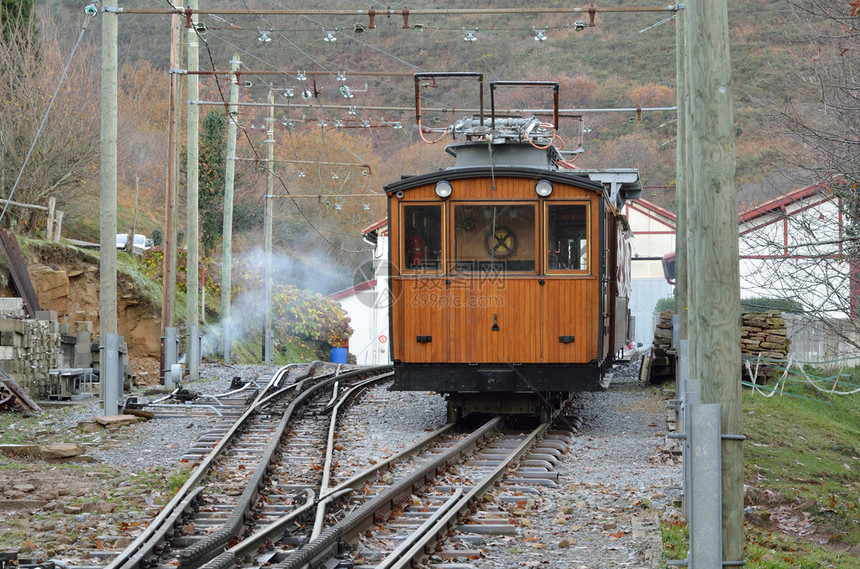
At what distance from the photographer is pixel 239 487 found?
8.69m

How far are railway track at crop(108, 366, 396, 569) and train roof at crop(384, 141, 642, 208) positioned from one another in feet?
11.0

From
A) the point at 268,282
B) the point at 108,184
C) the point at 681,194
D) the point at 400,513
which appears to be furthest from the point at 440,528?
the point at 268,282

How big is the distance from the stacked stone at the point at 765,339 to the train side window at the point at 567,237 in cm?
614

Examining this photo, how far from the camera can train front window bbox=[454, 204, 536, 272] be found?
12.3 m

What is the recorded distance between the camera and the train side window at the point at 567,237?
12266 mm

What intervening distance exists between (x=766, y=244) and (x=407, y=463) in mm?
4973

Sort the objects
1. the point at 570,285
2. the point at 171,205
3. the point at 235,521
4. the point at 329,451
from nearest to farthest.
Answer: the point at 235,521, the point at 329,451, the point at 570,285, the point at 171,205

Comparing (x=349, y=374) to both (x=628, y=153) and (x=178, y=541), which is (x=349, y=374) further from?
(x=628, y=153)

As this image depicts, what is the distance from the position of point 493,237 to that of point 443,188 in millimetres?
863

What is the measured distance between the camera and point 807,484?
10.9m

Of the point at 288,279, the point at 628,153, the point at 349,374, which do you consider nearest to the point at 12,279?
the point at 349,374

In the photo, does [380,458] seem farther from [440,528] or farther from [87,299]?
[87,299]

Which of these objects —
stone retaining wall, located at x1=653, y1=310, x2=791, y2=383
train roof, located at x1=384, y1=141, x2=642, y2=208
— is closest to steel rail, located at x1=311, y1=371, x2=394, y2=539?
train roof, located at x1=384, y1=141, x2=642, y2=208

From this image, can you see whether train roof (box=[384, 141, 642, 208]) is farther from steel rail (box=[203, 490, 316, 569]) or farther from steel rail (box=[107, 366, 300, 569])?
steel rail (box=[203, 490, 316, 569])
